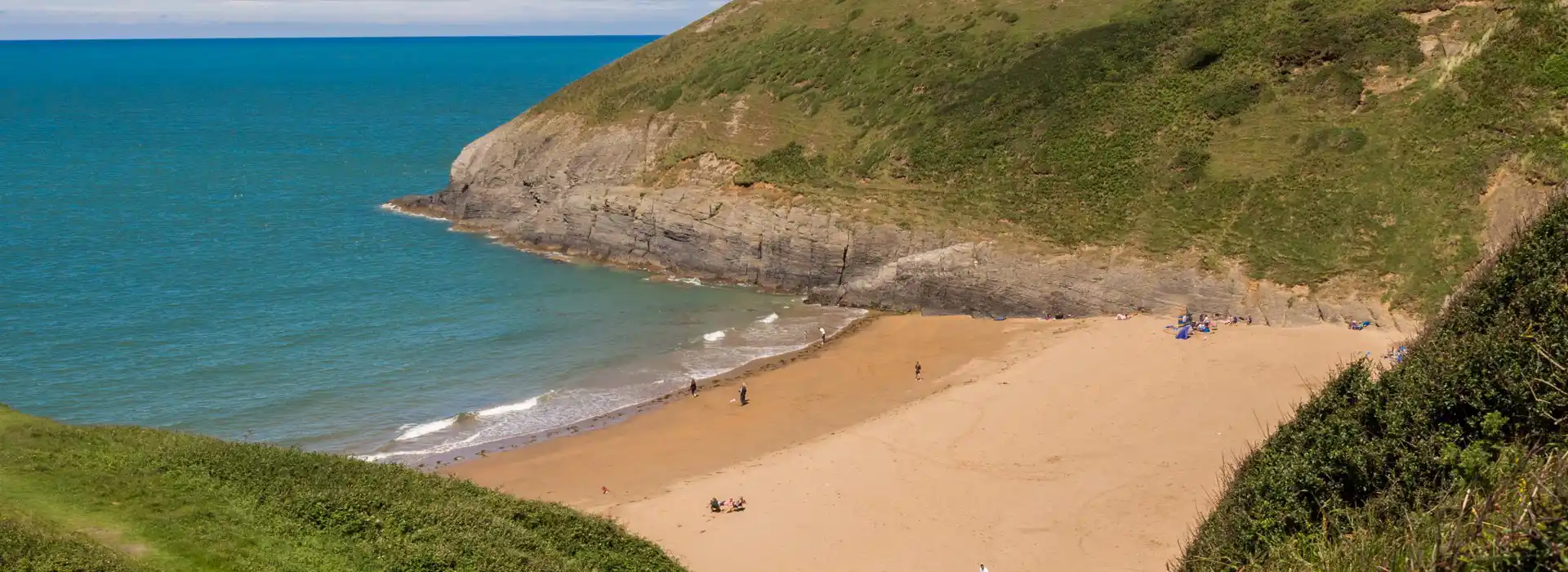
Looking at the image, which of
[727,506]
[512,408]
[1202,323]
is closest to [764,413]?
[727,506]

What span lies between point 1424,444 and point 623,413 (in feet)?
89.3

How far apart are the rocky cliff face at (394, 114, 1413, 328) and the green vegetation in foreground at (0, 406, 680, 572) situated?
27775 mm

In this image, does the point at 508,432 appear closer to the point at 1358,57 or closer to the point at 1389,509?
the point at 1389,509

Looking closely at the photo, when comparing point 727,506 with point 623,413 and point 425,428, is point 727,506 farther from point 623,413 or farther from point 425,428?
point 425,428

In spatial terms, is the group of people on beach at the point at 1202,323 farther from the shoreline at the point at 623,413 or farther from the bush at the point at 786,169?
the bush at the point at 786,169

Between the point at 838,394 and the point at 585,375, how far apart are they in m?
9.90

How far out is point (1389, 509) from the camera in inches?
534

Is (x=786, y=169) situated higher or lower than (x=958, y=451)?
higher

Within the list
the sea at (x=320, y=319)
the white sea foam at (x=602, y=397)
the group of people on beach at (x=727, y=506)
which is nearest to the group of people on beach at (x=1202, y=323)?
the white sea foam at (x=602, y=397)

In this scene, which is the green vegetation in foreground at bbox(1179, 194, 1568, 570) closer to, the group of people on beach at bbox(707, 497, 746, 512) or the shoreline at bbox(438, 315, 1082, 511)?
the group of people on beach at bbox(707, 497, 746, 512)

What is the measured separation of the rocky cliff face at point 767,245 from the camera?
140 feet

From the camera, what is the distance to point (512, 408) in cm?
3806

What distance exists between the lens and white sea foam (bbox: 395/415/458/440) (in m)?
35.3

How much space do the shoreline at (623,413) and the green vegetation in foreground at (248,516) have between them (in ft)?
34.6
